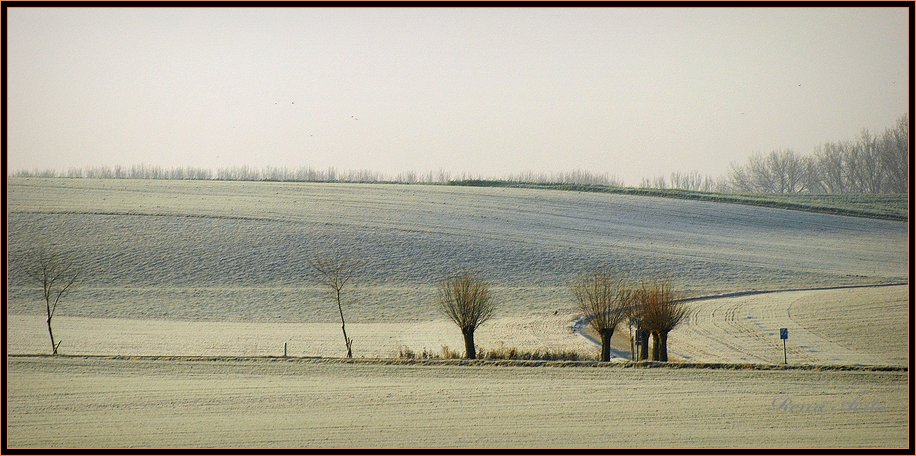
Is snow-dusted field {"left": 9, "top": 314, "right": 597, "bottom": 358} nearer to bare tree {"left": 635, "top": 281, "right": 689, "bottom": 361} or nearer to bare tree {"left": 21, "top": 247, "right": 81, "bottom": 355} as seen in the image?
bare tree {"left": 635, "top": 281, "right": 689, "bottom": 361}

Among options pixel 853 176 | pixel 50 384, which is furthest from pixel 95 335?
pixel 853 176

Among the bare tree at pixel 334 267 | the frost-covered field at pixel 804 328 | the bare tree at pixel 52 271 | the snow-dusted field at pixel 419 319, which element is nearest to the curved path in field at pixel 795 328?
the frost-covered field at pixel 804 328

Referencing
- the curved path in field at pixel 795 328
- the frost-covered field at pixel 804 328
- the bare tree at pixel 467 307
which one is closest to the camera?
the frost-covered field at pixel 804 328

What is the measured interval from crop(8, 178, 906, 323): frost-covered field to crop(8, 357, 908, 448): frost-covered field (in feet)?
47.2

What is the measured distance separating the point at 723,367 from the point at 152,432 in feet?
58.2

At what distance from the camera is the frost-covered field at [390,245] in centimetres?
4709

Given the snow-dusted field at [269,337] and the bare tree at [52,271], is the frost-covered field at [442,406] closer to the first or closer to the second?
the snow-dusted field at [269,337]

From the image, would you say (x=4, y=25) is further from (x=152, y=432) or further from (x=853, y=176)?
(x=853, y=176)

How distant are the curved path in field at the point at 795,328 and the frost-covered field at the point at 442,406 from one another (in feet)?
17.3

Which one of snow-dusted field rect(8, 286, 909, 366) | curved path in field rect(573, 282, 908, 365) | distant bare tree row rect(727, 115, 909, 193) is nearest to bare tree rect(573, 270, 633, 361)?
snow-dusted field rect(8, 286, 909, 366)

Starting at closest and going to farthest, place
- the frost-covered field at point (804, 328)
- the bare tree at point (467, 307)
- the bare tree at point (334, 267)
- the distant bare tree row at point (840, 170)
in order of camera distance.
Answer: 1. the frost-covered field at point (804, 328)
2. the bare tree at point (467, 307)
3. the bare tree at point (334, 267)
4. the distant bare tree row at point (840, 170)

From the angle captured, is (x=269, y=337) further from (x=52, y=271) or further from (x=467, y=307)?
(x=52, y=271)

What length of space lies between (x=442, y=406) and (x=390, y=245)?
3217cm

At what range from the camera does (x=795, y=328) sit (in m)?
39.4
